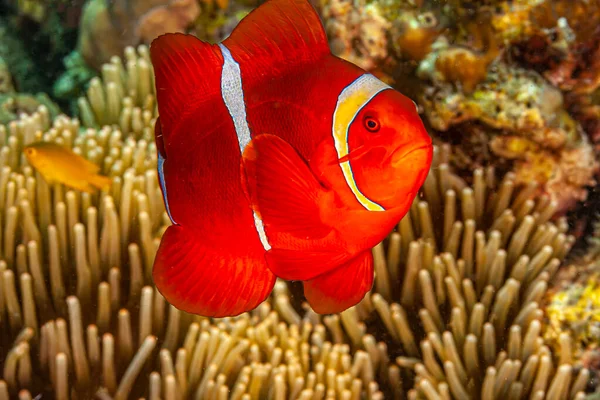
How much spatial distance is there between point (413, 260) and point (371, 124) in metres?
1.17

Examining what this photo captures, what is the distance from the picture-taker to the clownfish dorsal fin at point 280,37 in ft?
3.43

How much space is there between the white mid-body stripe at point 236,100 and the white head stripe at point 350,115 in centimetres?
17

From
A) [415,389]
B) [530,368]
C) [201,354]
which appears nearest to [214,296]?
[201,354]

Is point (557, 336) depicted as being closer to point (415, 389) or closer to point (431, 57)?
point (415, 389)

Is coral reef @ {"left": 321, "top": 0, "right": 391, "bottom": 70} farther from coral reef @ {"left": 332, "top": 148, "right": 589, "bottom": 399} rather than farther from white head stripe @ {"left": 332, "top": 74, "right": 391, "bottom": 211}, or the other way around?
white head stripe @ {"left": 332, "top": 74, "right": 391, "bottom": 211}

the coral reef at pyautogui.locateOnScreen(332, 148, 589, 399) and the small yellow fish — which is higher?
the small yellow fish

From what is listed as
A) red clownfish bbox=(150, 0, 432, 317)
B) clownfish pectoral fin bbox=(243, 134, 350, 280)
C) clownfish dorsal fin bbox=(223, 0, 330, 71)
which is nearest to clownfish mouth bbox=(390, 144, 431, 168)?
red clownfish bbox=(150, 0, 432, 317)

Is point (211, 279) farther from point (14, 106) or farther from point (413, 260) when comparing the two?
point (14, 106)

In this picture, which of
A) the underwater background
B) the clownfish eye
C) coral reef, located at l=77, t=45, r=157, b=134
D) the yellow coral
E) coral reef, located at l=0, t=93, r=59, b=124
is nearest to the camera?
the clownfish eye

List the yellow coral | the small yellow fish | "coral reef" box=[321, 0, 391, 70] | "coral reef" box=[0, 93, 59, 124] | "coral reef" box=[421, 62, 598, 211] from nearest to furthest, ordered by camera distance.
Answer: the yellow coral
the small yellow fish
"coral reef" box=[421, 62, 598, 211]
"coral reef" box=[321, 0, 391, 70]
"coral reef" box=[0, 93, 59, 124]

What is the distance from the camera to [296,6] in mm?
1073

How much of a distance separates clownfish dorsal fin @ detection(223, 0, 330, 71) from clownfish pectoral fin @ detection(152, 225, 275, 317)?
1.19 ft

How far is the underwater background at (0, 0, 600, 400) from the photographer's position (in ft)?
5.71

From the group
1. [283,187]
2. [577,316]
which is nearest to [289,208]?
[283,187]
